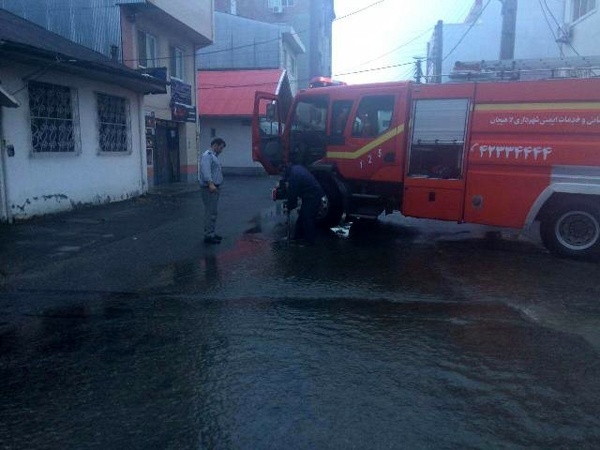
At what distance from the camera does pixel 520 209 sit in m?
8.50

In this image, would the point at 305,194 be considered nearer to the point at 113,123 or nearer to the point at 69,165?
the point at 69,165

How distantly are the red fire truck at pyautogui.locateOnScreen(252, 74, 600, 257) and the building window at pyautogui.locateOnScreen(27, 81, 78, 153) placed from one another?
17.9 ft

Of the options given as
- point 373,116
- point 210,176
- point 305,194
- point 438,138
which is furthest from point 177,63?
point 438,138

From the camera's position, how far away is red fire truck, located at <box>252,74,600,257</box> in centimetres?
810

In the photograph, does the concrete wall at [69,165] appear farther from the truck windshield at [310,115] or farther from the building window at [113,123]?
the truck windshield at [310,115]

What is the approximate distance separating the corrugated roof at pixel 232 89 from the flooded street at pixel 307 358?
69.2 ft

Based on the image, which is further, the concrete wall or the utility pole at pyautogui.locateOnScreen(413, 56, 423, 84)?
the concrete wall

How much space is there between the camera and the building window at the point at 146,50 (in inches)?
707

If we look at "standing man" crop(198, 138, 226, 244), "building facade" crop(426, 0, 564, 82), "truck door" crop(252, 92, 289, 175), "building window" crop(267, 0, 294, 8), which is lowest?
"standing man" crop(198, 138, 226, 244)

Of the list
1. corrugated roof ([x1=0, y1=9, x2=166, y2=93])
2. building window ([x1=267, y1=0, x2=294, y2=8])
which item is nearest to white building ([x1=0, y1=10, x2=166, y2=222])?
corrugated roof ([x1=0, y1=9, x2=166, y2=93])

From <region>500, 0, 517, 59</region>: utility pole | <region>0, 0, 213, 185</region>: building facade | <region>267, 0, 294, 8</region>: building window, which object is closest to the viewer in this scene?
<region>500, 0, 517, 59</region>: utility pole

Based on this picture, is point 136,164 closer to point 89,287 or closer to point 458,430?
point 89,287

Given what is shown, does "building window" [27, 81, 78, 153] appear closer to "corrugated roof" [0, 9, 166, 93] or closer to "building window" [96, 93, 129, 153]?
"corrugated roof" [0, 9, 166, 93]

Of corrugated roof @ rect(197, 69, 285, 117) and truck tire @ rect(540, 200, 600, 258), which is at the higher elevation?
corrugated roof @ rect(197, 69, 285, 117)
